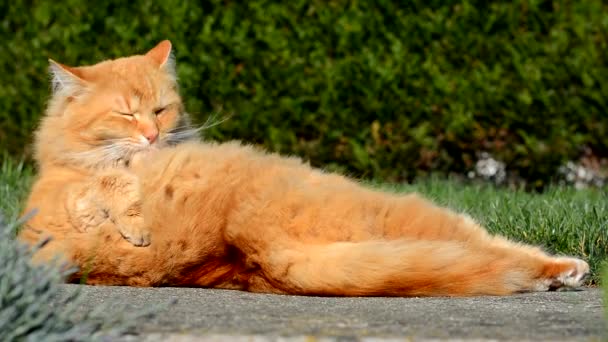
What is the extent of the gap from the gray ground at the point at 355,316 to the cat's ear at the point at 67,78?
1146mm

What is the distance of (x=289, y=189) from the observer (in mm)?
3445

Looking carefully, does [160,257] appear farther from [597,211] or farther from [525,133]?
[525,133]

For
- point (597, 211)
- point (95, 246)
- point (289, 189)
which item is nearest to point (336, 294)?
point (289, 189)

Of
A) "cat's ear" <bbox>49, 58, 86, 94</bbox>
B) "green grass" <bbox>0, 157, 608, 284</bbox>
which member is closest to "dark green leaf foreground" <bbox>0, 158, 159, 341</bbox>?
"green grass" <bbox>0, 157, 608, 284</bbox>

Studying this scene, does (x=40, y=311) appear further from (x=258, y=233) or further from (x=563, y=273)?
(x=563, y=273)

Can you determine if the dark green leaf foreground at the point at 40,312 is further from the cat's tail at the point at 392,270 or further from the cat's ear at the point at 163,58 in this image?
the cat's ear at the point at 163,58

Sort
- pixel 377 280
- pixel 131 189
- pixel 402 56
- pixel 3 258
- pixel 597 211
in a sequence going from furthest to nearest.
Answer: pixel 402 56, pixel 597 211, pixel 131 189, pixel 377 280, pixel 3 258

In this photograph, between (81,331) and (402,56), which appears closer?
(81,331)

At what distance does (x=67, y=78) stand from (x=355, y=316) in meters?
2.02

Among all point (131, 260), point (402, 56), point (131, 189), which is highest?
point (402, 56)

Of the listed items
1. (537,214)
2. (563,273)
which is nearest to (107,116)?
(563,273)

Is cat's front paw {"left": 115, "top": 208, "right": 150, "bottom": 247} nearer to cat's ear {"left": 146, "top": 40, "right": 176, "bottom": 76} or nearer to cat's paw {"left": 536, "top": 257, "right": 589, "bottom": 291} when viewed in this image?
cat's ear {"left": 146, "top": 40, "right": 176, "bottom": 76}

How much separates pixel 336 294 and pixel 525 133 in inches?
172

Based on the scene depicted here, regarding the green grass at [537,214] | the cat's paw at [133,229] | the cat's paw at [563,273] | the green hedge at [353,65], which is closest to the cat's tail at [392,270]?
the cat's paw at [563,273]
